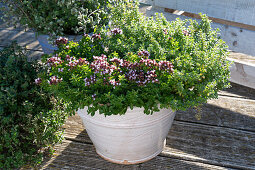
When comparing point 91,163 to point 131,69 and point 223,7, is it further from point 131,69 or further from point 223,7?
point 223,7

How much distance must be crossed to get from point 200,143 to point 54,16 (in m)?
1.44

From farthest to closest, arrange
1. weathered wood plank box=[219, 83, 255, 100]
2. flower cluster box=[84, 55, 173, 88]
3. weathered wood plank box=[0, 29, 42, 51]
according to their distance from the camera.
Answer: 1. weathered wood plank box=[0, 29, 42, 51]
2. weathered wood plank box=[219, 83, 255, 100]
3. flower cluster box=[84, 55, 173, 88]

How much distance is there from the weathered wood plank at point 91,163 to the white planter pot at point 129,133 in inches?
1.5

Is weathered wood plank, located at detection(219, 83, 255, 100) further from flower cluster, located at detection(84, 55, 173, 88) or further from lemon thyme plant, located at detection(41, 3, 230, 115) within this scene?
flower cluster, located at detection(84, 55, 173, 88)

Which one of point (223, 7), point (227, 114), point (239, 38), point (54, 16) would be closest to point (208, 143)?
point (227, 114)

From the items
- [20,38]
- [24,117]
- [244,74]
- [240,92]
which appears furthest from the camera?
[20,38]

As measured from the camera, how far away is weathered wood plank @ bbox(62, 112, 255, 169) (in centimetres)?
198

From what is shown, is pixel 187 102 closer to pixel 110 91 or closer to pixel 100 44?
pixel 110 91

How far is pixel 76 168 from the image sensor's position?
6.30ft

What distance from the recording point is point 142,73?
1591 millimetres

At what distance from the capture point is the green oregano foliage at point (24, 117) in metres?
1.84

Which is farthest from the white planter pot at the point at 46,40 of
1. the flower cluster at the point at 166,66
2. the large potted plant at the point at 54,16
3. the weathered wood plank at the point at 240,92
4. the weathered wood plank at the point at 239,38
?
the weathered wood plank at the point at 240,92

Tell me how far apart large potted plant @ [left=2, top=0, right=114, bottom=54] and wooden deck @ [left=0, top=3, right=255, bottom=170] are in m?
0.72

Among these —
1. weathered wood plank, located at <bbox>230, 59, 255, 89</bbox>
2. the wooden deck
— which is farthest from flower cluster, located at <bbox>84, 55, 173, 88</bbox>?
weathered wood plank, located at <bbox>230, 59, 255, 89</bbox>
